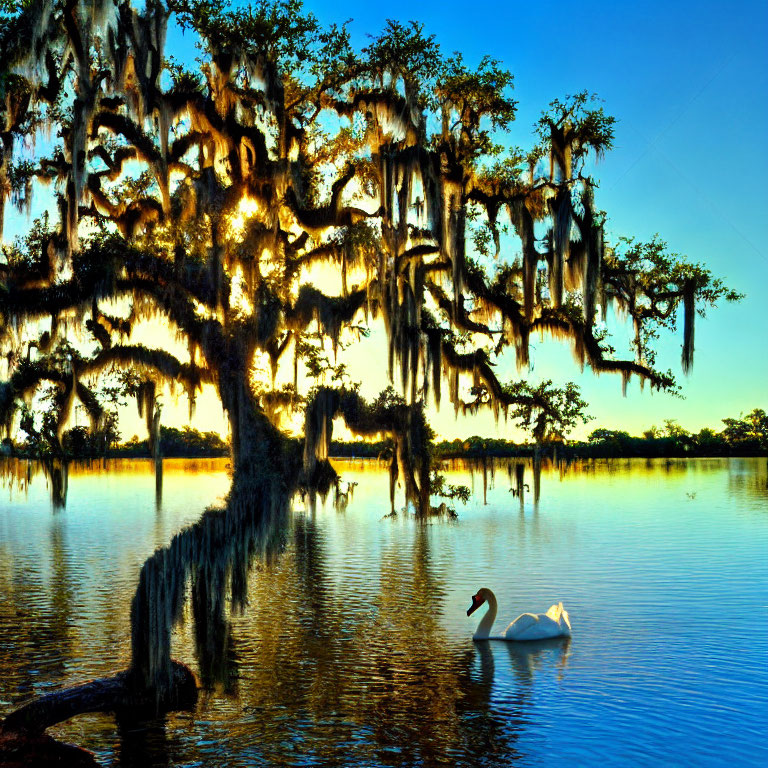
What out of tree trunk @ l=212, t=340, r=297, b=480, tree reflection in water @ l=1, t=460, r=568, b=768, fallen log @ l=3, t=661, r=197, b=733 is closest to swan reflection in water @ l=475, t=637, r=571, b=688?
tree reflection in water @ l=1, t=460, r=568, b=768

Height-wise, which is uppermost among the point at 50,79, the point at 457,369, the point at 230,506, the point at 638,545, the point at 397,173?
the point at 50,79

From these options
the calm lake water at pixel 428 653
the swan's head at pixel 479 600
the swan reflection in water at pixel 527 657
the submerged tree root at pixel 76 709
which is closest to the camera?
the submerged tree root at pixel 76 709

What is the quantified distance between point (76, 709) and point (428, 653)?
517 cm

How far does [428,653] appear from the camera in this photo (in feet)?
42.5

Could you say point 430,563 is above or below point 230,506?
below

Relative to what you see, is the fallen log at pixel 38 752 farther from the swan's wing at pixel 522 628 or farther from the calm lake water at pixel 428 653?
the swan's wing at pixel 522 628

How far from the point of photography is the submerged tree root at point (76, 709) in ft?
27.2

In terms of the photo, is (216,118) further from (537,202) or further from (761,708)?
(761,708)

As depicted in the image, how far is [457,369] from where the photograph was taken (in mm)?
19594

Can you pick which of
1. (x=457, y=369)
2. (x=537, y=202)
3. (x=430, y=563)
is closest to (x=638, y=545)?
(x=430, y=563)

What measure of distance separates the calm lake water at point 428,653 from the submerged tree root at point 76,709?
0.24 meters

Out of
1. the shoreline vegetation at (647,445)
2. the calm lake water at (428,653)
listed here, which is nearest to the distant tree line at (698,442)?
the shoreline vegetation at (647,445)

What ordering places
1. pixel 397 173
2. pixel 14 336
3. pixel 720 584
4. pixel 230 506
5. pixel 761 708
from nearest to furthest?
pixel 761 708, pixel 230 506, pixel 397 173, pixel 14 336, pixel 720 584

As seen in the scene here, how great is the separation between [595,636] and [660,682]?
9.24 feet
